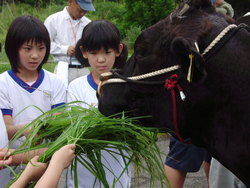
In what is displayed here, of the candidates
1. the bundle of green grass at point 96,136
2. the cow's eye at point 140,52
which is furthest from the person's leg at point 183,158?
the cow's eye at point 140,52

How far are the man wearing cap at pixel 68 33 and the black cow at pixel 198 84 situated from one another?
8.79 feet

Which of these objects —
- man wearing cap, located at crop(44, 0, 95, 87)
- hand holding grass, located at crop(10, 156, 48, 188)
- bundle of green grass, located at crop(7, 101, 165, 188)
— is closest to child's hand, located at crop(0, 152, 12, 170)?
bundle of green grass, located at crop(7, 101, 165, 188)

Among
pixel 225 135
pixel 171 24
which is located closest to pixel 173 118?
pixel 225 135

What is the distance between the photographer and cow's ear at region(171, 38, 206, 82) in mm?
1476

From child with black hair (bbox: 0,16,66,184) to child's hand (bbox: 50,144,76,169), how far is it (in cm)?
93

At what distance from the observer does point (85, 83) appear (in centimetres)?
265

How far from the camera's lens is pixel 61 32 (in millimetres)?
4633

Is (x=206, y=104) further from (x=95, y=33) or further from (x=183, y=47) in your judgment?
(x=95, y=33)

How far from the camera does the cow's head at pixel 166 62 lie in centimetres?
160

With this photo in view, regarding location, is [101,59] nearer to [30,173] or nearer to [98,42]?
[98,42]

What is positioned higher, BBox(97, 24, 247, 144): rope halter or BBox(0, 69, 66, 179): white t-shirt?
BBox(97, 24, 247, 144): rope halter

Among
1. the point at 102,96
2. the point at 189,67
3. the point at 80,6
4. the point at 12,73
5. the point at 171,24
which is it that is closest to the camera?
the point at 189,67

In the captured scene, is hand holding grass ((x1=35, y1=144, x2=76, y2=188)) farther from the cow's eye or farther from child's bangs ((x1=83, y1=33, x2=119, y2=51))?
child's bangs ((x1=83, y1=33, x2=119, y2=51))

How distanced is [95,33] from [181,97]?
4.12 feet
